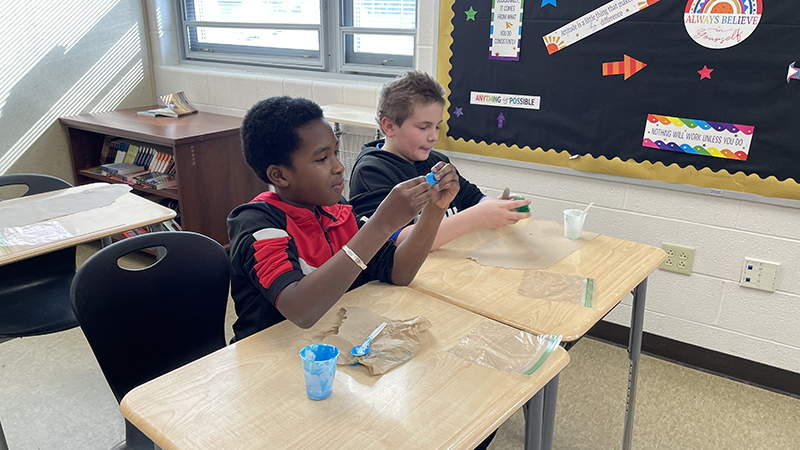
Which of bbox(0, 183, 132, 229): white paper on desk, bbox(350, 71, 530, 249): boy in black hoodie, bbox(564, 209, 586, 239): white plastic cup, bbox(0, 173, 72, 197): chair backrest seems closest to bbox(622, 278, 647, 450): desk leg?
bbox(564, 209, 586, 239): white plastic cup

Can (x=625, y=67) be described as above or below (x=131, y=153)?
above

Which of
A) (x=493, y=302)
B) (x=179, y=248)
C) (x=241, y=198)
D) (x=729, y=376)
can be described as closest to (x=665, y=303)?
(x=729, y=376)

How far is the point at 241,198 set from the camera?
10.8ft

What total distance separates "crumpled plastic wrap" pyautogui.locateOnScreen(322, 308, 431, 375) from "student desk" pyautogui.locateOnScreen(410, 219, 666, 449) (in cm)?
21

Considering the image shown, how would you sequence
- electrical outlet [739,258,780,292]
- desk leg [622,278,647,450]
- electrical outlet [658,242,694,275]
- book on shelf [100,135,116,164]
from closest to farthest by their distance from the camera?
desk leg [622,278,647,450], electrical outlet [739,258,780,292], electrical outlet [658,242,694,275], book on shelf [100,135,116,164]

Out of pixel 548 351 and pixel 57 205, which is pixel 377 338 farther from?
pixel 57 205

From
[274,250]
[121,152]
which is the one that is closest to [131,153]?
[121,152]

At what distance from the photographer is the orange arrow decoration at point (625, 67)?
2125mm

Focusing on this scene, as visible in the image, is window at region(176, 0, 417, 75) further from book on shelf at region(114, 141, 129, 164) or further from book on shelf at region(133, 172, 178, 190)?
book on shelf at region(133, 172, 178, 190)

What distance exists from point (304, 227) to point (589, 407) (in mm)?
1348

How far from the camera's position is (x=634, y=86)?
2146 mm

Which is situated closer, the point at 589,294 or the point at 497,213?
the point at 589,294

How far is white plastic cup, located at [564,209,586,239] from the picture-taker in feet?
5.47

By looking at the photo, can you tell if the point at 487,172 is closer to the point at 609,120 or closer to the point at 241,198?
the point at 609,120
